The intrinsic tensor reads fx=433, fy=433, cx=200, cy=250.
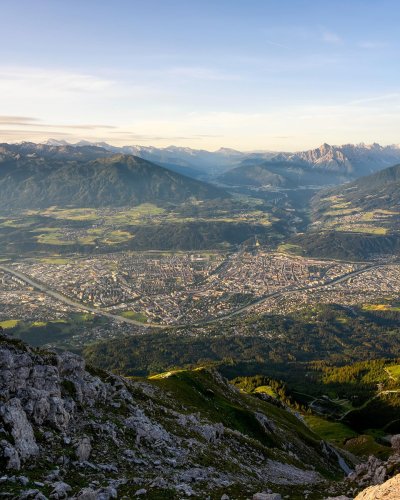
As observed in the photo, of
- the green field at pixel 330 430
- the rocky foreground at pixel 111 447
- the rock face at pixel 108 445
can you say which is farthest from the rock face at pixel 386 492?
the green field at pixel 330 430

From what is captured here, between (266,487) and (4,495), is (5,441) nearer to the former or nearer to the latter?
(4,495)

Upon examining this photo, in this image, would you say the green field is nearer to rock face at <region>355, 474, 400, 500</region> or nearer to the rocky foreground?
the rocky foreground

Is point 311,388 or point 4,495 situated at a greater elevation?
point 4,495

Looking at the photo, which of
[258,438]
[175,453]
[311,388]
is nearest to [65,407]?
[175,453]

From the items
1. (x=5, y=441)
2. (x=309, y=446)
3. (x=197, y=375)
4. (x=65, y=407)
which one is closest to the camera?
(x=5, y=441)

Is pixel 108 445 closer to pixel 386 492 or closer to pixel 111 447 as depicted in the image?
pixel 111 447

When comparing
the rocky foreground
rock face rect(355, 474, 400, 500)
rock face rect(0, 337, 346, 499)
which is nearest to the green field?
the rocky foreground

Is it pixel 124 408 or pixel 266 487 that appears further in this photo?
pixel 124 408

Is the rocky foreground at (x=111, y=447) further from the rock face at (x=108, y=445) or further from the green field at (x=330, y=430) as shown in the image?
the green field at (x=330, y=430)
